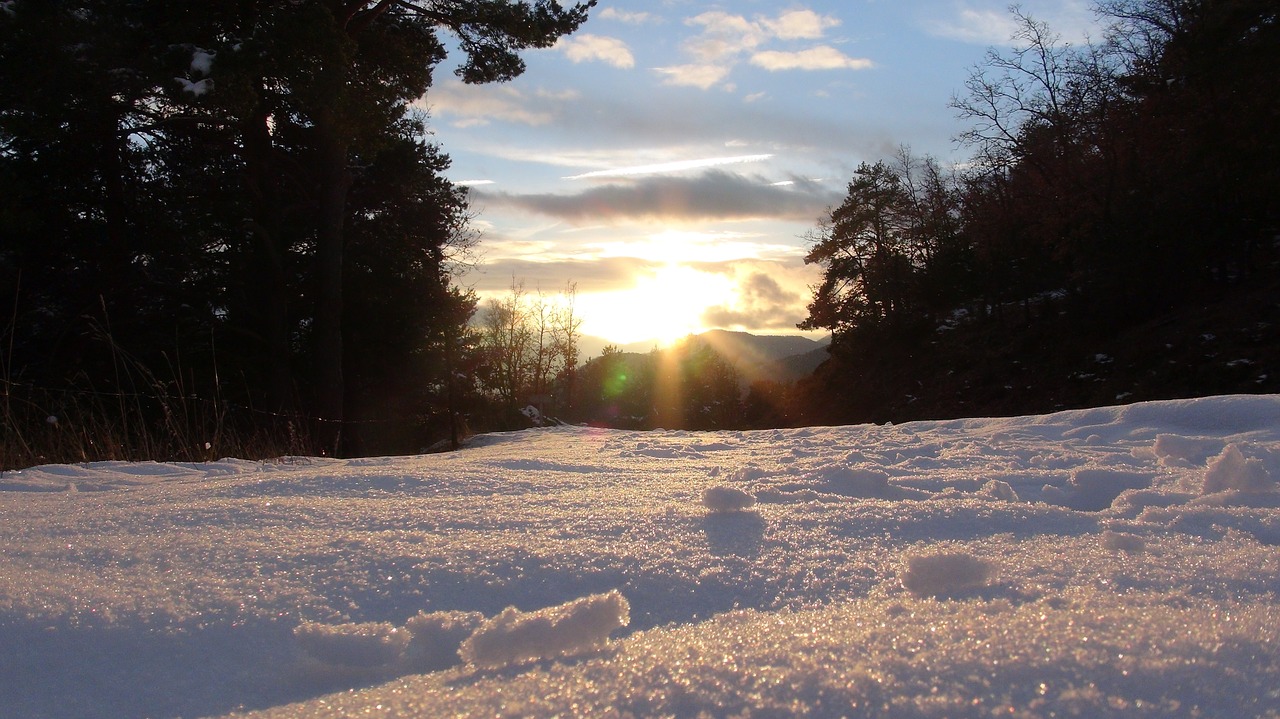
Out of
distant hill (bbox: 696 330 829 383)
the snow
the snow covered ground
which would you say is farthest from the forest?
distant hill (bbox: 696 330 829 383)

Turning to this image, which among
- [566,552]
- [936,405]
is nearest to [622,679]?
[566,552]

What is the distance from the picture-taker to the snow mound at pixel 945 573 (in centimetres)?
121

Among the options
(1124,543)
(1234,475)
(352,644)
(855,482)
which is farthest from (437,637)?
(1234,475)

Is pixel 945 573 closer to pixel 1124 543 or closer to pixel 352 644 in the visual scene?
pixel 1124 543

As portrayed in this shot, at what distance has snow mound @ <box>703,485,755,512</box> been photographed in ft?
5.96

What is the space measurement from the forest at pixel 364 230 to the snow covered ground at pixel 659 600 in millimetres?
3286

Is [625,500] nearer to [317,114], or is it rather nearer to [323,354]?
[317,114]

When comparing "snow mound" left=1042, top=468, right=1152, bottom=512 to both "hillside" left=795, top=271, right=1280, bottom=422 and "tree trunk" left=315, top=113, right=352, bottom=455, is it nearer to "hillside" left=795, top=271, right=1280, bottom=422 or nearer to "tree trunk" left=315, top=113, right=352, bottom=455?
"tree trunk" left=315, top=113, right=352, bottom=455

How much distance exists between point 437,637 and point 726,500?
35.8 inches

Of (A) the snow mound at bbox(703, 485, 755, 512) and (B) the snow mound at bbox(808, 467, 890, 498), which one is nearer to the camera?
(A) the snow mound at bbox(703, 485, 755, 512)

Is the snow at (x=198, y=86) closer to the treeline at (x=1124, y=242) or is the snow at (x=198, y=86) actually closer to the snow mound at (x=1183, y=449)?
the snow mound at (x=1183, y=449)

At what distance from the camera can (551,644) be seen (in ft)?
3.34

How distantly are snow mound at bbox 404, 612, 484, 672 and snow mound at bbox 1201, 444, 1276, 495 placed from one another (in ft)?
6.29

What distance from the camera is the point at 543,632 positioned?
40.7 inches
